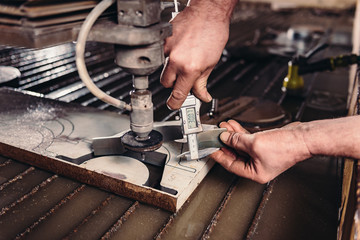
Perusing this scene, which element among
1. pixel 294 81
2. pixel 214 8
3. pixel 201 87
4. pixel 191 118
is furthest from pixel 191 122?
pixel 294 81

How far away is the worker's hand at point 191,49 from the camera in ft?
2.97

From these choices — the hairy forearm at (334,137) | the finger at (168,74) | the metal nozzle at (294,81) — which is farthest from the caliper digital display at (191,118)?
the metal nozzle at (294,81)

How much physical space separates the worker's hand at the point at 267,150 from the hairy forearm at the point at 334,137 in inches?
0.8

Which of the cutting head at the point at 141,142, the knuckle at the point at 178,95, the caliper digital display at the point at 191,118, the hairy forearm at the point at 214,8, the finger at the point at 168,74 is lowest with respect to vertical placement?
the cutting head at the point at 141,142

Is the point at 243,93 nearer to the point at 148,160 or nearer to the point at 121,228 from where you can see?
the point at 148,160

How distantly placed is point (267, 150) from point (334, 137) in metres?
0.17

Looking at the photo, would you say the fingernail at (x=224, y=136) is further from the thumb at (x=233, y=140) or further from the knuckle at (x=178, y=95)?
the knuckle at (x=178, y=95)

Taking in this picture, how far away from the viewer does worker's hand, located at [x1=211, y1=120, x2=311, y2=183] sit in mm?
852

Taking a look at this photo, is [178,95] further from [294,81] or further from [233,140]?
[294,81]

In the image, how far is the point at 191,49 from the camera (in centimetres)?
91

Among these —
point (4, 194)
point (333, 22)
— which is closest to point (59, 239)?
point (4, 194)

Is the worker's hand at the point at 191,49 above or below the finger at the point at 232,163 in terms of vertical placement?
above

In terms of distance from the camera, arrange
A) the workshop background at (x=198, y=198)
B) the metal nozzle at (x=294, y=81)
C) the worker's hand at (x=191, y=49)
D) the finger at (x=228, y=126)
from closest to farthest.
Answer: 1. the workshop background at (x=198, y=198)
2. the worker's hand at (x=191, y=49)
3. the finger at (x=228, y=126)
4. the metal nozzle at (x=294, y=81)

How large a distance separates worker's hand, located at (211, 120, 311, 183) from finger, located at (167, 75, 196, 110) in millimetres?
166
